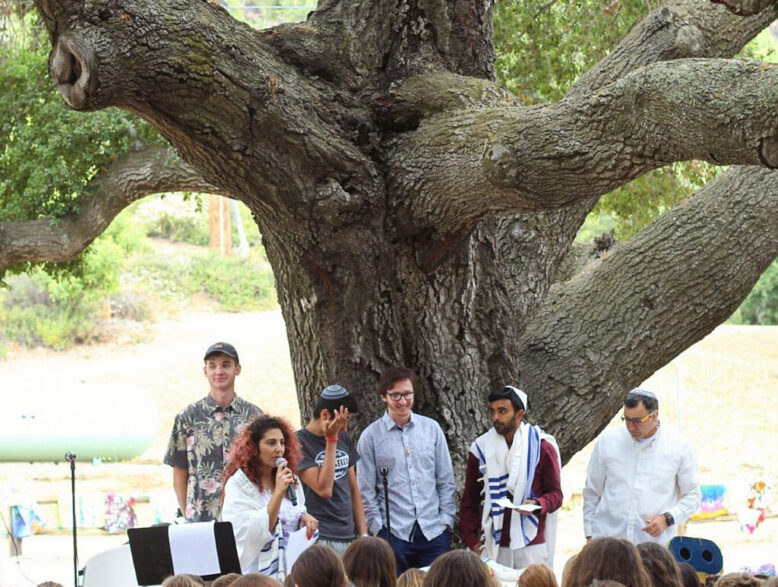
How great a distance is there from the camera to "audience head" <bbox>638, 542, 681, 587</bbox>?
375 cm

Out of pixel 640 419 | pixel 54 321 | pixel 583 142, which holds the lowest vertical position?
pixel 640 419

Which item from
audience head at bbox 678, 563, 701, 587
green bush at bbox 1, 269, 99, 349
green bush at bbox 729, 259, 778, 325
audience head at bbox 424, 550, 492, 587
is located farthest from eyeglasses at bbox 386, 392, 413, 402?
green bush at bbox 729, 259, 778, 325

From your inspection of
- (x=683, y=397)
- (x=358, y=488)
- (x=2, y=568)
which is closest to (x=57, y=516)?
(x=2, y=568)

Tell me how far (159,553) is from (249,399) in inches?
602

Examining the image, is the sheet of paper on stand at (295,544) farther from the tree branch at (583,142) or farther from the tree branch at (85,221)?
the tree branch at (85,221)

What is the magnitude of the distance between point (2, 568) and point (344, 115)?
684 cm

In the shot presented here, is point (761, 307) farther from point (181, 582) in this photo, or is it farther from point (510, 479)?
point (181, 582)

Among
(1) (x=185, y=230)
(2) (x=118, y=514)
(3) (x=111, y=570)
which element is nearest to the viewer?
(3) (x=111, y=570)

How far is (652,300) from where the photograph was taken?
21.0ft

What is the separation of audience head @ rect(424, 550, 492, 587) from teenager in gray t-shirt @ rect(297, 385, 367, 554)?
1874 millimetres

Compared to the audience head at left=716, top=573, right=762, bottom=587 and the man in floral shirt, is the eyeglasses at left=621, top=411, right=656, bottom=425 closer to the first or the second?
the man in floral shirt

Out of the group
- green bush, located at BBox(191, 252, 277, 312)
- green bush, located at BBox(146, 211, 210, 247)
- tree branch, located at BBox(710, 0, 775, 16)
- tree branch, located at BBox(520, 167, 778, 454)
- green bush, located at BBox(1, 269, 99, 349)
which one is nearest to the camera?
tree branch, located at BBox(710, 0, 775, 16)

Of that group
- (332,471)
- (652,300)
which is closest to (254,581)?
(332,471)

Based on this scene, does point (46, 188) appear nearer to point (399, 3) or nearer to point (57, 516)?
point (399, 3)
